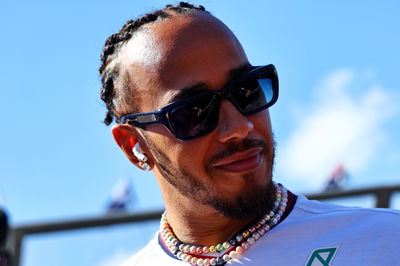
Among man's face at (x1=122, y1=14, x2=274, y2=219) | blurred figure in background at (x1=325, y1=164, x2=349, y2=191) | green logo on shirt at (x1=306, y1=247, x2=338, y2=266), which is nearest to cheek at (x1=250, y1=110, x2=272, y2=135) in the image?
man's face at (x1=122, y1=14, x2=274, y2=219)

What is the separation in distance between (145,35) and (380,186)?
12.5 ft

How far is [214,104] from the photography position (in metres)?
2.64

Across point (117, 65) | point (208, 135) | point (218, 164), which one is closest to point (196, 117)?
point (208, 135)

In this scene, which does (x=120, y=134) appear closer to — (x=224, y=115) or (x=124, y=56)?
(x=124, y=56)

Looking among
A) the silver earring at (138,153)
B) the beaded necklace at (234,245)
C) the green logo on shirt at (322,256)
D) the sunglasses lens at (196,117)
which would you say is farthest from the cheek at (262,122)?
the silver earring at (138,153)

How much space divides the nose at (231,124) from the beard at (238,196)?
29 mm

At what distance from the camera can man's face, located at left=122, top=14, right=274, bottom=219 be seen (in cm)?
257

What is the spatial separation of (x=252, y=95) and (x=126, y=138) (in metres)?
0.62

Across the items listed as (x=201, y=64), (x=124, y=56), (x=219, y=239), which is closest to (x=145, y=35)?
(x=124, y=56)

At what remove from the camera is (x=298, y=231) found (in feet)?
8.56

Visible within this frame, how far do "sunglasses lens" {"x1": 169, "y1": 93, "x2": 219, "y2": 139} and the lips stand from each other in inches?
5.1

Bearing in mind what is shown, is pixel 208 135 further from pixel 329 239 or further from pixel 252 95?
pixel 329 239

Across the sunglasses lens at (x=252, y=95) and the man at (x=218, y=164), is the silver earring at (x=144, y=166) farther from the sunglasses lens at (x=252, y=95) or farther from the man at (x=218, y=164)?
the sunglasses lens at (x=252, y=95)

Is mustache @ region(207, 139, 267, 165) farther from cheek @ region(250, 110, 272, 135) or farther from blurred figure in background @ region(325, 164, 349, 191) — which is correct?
blurred figure in background @ region(325, 164, 349, 191)
